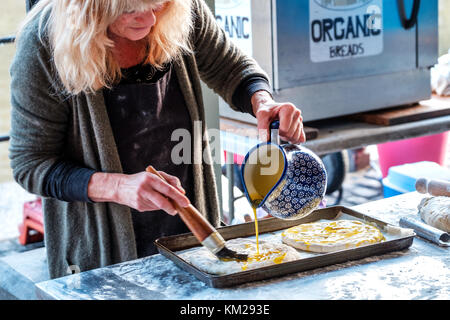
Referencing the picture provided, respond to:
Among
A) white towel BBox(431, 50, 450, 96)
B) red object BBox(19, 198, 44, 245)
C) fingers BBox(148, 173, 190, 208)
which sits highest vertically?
white towel BBox(431, 50, 450, 96)

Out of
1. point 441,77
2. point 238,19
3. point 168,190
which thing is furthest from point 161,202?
point 441,77

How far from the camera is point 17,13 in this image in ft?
31.1

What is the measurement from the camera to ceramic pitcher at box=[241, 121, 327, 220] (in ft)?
5.23

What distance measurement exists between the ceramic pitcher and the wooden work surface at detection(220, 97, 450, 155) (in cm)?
99

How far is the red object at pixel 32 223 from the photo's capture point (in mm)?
3561

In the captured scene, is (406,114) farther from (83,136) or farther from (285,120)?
(83,136)

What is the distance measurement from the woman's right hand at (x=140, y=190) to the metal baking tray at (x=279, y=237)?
0.46 ft

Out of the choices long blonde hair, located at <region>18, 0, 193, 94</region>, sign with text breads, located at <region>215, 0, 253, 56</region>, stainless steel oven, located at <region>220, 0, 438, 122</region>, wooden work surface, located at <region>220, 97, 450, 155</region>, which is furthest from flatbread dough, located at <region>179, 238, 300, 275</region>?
sign with text breads, located at <region>215, 0, 253, 56</region>

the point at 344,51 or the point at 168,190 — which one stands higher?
the point at 344,51

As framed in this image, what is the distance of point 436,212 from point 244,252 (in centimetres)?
58

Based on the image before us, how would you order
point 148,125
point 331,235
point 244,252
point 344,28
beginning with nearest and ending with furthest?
point 244,252 → point 331,235 → point 148,125 → point 344,28

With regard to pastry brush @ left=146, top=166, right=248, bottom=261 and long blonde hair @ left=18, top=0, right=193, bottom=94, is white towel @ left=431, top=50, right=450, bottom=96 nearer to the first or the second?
long blonde hair @ left=18, top=0, right=193, bottom=94

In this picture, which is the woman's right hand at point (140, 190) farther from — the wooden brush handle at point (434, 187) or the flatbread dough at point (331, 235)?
the wooden brush handle at point (434, 187)

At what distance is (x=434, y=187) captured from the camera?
200 centimetres
